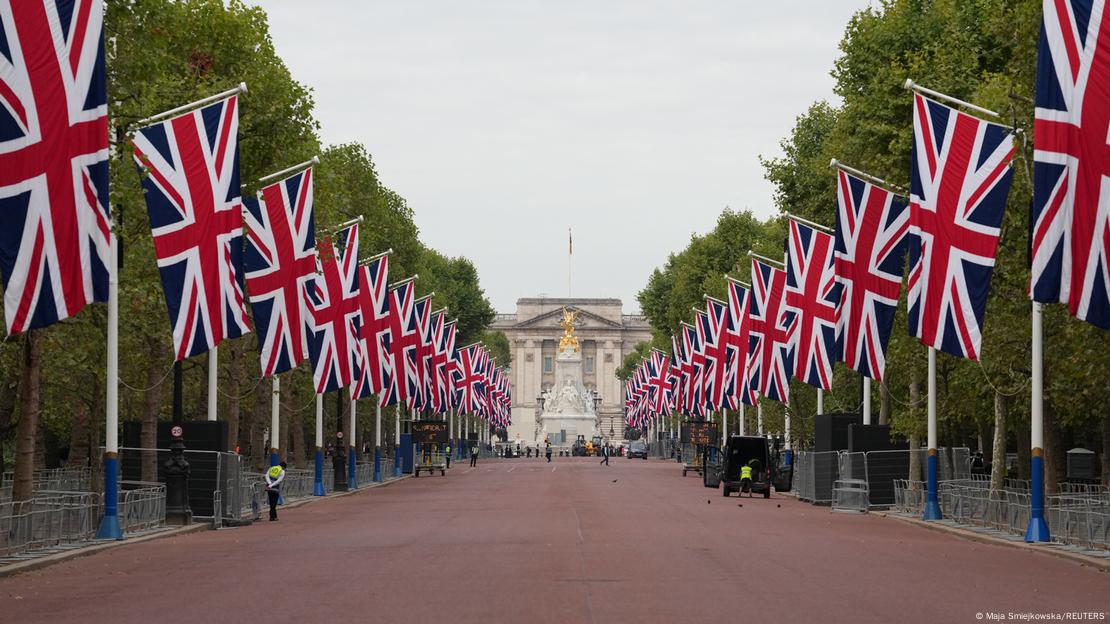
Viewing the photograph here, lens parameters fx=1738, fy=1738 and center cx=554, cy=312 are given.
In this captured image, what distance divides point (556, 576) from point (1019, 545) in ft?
44.3

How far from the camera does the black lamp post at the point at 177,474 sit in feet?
126

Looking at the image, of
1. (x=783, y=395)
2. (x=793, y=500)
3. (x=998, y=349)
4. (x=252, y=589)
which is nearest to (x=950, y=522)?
(x=998, y=349)

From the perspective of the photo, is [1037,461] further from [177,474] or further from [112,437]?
[177,474]

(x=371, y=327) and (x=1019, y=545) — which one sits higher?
(x=371, y=327)

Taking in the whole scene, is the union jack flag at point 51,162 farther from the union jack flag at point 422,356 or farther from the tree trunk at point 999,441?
the union jack flag at point 422,356

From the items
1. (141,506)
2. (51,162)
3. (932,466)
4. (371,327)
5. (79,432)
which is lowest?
(141,506)

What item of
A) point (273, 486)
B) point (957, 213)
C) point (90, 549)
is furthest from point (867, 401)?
point (90, 549)

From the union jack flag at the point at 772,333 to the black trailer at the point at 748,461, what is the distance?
19.6 feet

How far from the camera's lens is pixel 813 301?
1889 inches

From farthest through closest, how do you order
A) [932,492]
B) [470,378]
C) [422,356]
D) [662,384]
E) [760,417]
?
1. [662,384]
2. [470,378]
3. [760,417]
4. [422,356]
5. [932,492]

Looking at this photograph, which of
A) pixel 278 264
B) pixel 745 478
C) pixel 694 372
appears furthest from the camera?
pixel 694 372

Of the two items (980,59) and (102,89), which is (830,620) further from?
(980,59)

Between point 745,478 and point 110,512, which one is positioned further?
point 745,478

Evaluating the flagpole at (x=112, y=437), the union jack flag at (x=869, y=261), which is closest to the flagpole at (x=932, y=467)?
the union jack flag at (x=869, y=261)
